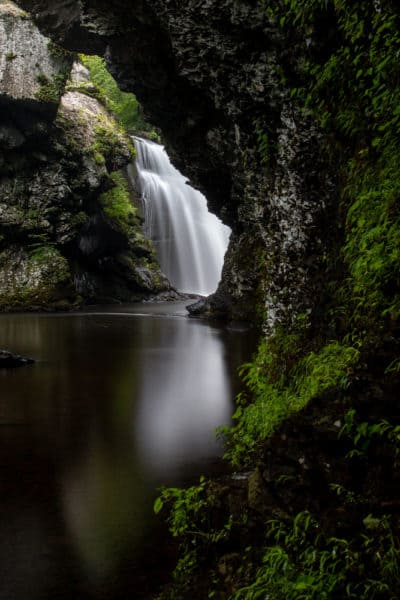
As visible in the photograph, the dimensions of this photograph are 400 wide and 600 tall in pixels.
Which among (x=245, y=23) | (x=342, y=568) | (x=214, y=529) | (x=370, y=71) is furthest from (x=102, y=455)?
(x=245, y=23)

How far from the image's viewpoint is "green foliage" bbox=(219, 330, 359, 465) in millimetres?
3344

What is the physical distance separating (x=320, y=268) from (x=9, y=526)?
3.71m

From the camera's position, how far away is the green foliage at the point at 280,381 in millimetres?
3344

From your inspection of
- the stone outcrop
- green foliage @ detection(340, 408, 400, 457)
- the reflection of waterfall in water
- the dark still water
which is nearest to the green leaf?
the dark still water

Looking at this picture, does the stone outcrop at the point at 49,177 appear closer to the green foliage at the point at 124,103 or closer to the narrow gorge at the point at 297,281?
the narrow gorge at the point at 297,281

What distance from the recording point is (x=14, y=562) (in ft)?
10.9

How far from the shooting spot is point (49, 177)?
25.5m

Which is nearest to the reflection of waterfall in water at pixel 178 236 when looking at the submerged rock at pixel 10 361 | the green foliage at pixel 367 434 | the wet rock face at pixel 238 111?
the wet rock face at pixel 238 111

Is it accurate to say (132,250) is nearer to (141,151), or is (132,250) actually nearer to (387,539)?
(141,151)

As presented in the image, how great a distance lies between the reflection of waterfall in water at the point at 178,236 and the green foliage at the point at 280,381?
29.8m

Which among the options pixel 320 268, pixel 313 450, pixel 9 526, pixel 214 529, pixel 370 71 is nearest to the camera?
pixel 313 450

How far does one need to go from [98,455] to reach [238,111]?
5655 millimetres

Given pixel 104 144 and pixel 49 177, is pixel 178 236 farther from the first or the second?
pixel 49 177

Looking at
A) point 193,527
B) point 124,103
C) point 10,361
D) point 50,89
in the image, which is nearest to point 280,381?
point 193,527
